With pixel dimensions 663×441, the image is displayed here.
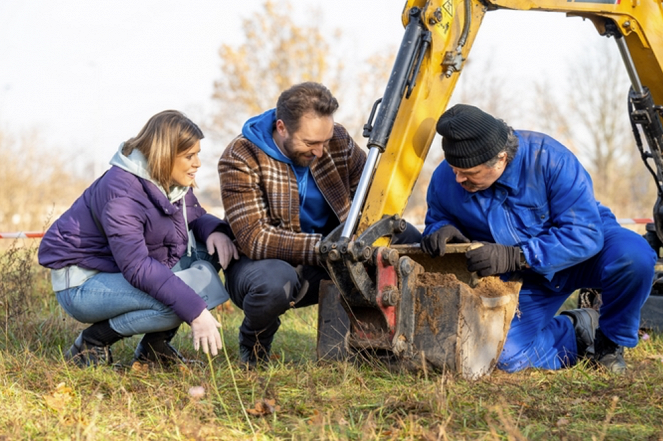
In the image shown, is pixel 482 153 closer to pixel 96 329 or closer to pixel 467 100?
pixel 96 329

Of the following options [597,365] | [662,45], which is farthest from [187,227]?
[662,45]

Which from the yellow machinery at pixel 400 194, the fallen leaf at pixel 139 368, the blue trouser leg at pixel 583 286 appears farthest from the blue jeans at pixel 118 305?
the blue trouser leg at pixel 583 286

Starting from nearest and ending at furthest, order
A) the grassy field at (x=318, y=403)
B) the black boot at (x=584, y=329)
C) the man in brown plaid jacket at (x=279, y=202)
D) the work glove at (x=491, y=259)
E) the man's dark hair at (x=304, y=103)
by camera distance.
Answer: the grassy field at (x=318, y=403)
the work glove at (x=491, y=259)
the man in brown plaid jacket at (x=279, y=202)
the man's dark hair at (x=304, y=103)
the black boot at (x=584, y=329)

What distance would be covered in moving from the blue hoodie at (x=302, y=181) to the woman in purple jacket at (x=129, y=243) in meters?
0.48

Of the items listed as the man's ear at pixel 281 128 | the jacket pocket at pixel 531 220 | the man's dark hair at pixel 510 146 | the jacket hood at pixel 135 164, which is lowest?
the jacket pocket at pixel 531 220

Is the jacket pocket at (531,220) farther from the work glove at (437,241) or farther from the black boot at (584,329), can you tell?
the black boot at (584,329)

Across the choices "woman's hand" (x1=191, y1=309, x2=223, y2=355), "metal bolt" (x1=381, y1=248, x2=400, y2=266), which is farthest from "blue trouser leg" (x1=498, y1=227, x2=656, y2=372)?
"woman's hand" (x1=191, y1=309, x2=223, y2=355)

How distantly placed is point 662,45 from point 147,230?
134 inches

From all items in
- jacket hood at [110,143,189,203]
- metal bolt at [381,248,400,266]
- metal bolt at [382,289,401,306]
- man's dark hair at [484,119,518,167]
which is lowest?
metal bolt at [382,289,401,306]

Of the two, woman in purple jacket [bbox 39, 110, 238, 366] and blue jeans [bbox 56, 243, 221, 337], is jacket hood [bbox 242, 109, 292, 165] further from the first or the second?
blue jeans [bbox 56, 243, 221, 337]

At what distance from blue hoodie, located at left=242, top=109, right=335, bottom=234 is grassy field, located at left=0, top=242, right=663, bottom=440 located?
40.2 inches

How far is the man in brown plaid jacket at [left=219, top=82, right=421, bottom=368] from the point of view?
14.3ft

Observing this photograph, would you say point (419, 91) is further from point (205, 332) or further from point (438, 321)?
point (205, 332)

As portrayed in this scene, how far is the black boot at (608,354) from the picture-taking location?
424 centimetres
